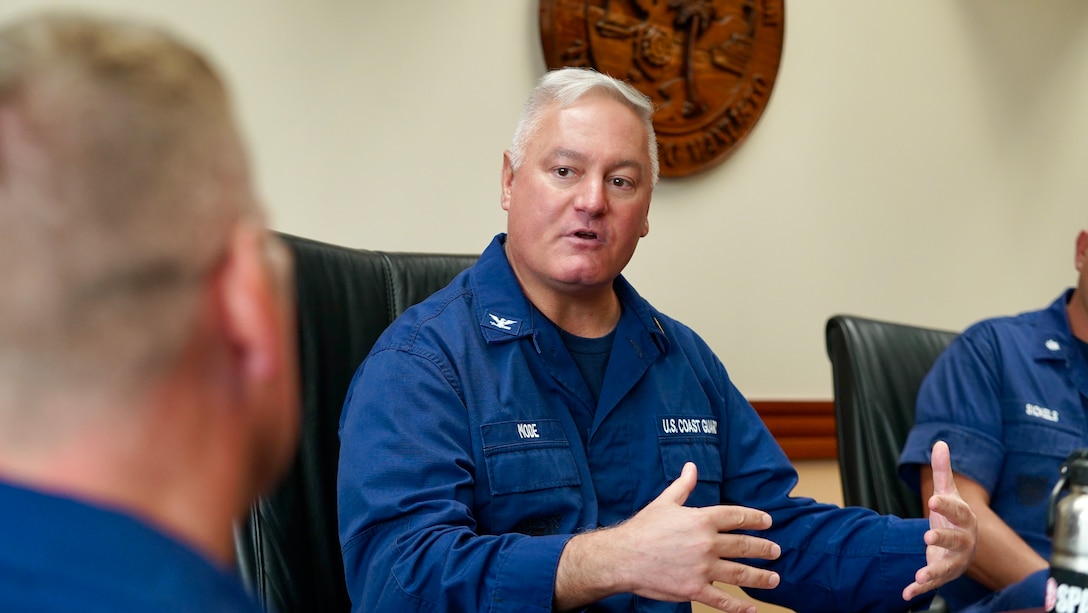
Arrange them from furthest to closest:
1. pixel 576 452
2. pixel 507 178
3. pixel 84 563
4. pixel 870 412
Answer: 1. pixel 870 412
2. pixel 507 178
3. pixel 576 452
4. pixel 84 563

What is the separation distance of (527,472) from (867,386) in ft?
3.34

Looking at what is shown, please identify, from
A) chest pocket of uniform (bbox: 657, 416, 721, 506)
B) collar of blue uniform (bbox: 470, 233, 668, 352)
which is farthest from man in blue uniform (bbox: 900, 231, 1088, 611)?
collar of blue uniform (bbox: 470, 233, 668, 352)

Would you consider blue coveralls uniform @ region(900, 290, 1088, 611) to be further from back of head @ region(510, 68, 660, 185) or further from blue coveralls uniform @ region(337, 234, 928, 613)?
back of head @ region(510, 68, 660, 185)

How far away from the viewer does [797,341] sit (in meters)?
3.24

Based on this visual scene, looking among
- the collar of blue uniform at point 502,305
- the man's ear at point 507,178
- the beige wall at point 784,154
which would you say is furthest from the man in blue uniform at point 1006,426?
the man's ear at point 507,178

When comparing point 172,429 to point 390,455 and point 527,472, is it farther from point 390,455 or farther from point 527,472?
point 527,472

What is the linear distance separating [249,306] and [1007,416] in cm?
217

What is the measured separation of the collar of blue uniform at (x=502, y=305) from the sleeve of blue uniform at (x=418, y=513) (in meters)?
0.15

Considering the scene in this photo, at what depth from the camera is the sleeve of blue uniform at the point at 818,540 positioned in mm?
1643

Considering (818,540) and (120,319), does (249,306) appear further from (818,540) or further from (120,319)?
(818,540)

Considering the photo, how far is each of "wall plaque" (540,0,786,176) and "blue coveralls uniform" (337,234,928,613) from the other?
105 centimetres

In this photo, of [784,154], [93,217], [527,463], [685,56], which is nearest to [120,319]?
[93,217]

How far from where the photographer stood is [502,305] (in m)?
1.71

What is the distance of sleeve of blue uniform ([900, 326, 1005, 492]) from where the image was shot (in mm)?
2205
